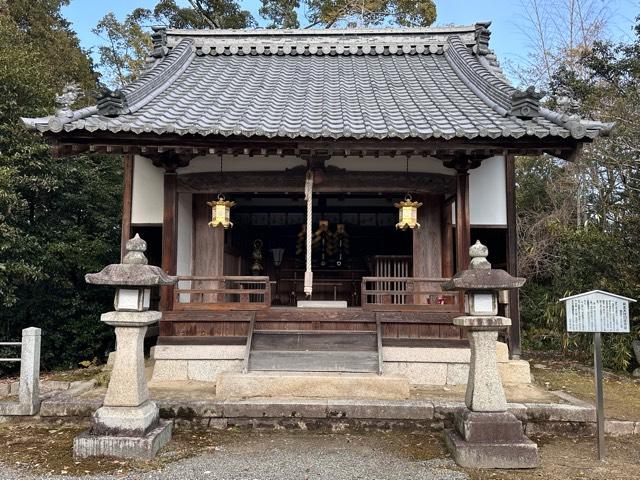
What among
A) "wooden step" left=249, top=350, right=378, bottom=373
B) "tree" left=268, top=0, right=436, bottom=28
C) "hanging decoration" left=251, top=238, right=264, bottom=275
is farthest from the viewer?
"tree" left=268, top=0, right=436, bottom=28

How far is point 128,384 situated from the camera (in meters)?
4.80

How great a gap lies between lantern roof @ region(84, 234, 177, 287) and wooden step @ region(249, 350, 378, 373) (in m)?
2.26

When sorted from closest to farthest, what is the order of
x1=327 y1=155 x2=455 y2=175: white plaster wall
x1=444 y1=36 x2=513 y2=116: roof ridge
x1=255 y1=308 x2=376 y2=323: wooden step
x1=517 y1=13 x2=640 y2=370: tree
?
x1=255 y1=308 x2=376 y2=323: wooden step → x1=444 y1=36 x2=513 y2=116: roof ridge → x1=327 y1=155 x2=455 y2=175: white plaster wall → x1=517 y1=13 x2=640 y2=370: tree

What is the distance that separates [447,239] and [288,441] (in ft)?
13.8

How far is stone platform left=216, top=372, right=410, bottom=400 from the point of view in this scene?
5.98m

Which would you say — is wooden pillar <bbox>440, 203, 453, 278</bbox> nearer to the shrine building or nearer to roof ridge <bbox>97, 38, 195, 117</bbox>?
the shrine building

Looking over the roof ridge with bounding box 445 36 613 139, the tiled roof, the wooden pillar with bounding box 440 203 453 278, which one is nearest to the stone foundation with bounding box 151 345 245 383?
the tiled roof

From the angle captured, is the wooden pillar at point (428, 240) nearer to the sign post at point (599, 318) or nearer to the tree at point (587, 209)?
the tree at point (587, 209)

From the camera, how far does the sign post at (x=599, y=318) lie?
468cm

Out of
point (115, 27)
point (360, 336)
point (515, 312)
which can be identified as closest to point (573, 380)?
point (515, 312)

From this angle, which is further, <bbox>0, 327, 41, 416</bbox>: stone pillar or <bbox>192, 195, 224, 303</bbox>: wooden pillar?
<bbox>192, 195, 224, 303</bbox>: wooden pillar

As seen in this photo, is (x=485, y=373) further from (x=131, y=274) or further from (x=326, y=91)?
(x=326, y=91)

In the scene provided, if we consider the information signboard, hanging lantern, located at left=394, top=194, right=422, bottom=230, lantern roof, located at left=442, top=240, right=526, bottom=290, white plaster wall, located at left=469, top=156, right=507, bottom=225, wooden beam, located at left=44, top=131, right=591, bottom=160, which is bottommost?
the information signboard

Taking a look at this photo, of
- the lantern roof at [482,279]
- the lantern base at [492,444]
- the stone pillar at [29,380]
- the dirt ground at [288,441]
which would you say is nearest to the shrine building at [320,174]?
the dirt ground at [288,441]
